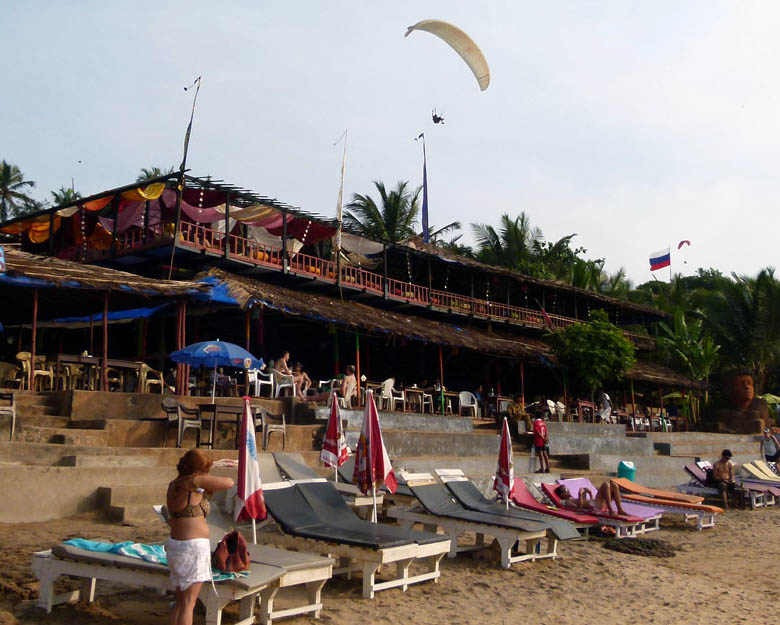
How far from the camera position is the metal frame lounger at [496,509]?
754 cm

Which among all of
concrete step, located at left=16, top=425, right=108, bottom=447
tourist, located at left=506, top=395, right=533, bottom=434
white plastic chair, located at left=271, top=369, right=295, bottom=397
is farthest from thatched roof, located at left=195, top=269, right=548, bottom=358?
concrete step, located at left=16, top=425, right=108, bottom=447

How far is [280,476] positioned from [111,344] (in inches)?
591

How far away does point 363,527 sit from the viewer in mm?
6184

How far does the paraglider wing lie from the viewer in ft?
51.9

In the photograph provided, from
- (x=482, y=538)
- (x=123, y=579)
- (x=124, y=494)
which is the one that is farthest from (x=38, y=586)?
(x=482, y=538)

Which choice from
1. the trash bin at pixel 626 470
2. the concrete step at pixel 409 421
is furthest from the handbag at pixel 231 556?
the trash bin at pixel 626 470

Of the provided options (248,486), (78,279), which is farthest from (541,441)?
(248,486)

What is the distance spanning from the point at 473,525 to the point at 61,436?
5.41 meters

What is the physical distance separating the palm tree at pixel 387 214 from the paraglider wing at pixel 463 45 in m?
19.1

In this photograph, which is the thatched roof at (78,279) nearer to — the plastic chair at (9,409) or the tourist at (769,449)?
the plastic chair at (9,409)

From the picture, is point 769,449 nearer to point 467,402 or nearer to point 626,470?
point 467,402

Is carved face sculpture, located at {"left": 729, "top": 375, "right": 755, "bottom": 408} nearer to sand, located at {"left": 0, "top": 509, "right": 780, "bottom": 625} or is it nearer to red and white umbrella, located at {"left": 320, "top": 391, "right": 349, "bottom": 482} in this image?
sand, located at {"left": 0, "top": 509, "right": 780, "bottom": 625}

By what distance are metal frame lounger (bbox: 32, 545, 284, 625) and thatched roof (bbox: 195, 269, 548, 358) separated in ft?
36.8

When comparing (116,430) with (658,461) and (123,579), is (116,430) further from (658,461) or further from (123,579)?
(658,461)
